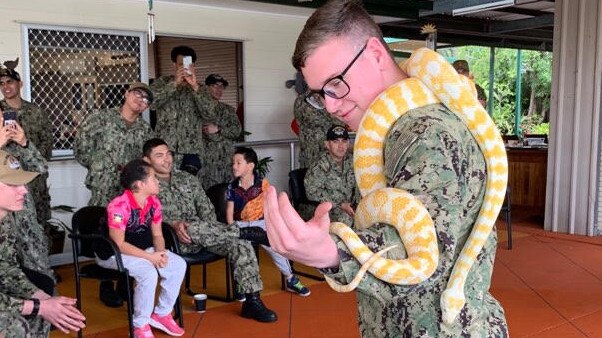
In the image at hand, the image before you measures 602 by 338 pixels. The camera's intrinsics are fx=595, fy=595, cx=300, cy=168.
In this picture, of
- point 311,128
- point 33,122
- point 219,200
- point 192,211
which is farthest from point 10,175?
point 311,128

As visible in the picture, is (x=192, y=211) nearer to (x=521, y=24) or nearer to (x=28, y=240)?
(x=28, y=240)

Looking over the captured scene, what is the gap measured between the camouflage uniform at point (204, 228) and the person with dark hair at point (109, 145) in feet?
1.34

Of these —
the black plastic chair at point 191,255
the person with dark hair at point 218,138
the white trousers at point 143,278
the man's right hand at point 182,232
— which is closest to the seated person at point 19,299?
the white trousers at point 143,278

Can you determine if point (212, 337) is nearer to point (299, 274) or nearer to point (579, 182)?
point (299, 274)

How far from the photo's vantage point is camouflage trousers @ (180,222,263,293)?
14.7 feet

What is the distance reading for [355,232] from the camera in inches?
38.1

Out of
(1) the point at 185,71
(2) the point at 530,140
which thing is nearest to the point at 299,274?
(1) the point at 185,71

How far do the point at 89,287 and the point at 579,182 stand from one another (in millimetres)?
5670

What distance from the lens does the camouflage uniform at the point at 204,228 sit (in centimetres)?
449

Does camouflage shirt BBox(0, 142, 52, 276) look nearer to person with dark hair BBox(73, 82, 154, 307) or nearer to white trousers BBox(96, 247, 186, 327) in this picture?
white trousers BBox(96, 247, 186, 327)

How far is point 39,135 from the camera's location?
5457 mm

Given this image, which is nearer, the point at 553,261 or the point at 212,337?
the point at 212,337

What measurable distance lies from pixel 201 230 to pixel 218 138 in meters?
2.41

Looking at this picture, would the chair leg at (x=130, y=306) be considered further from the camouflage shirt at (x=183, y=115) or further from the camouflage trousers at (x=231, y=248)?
the camouflage shirt at (x=183, y=115)
